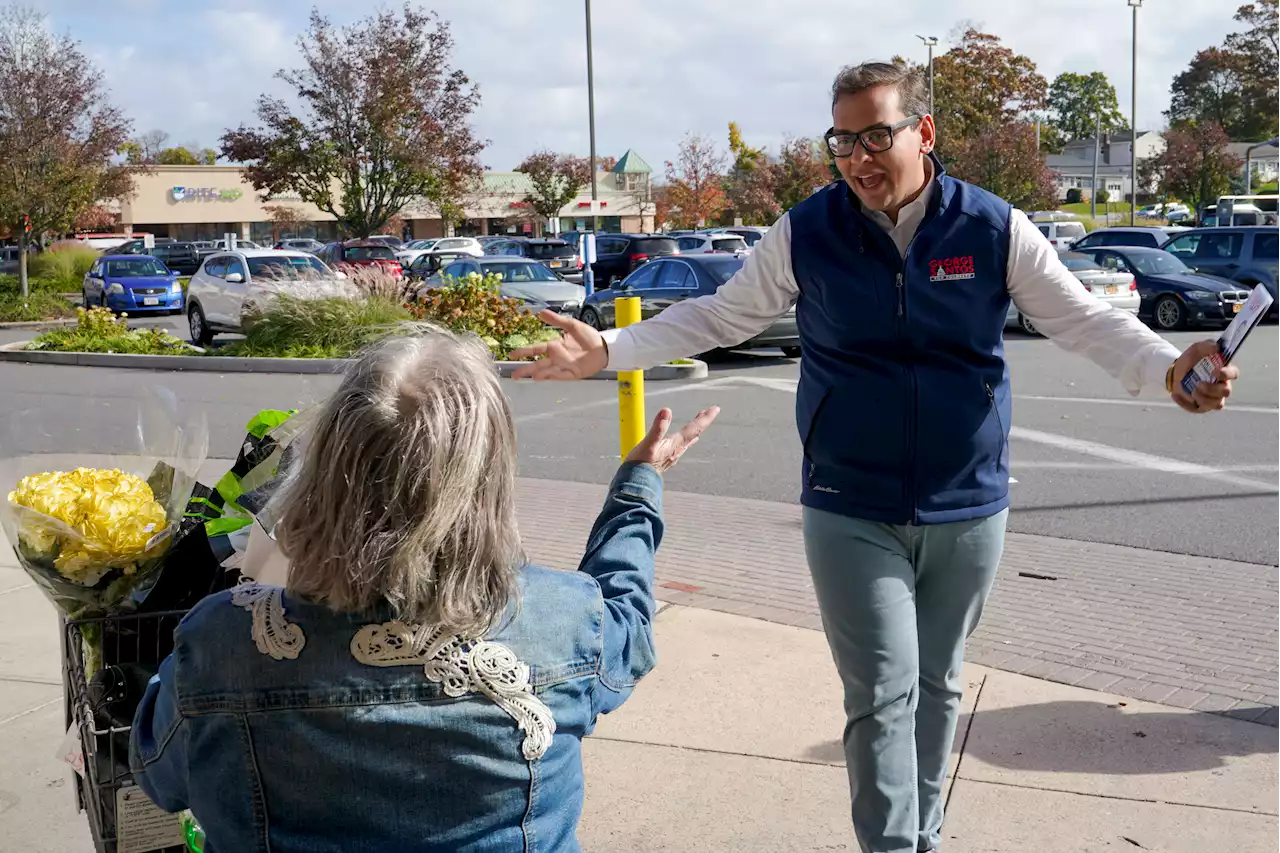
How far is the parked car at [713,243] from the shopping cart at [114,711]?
1000 inches

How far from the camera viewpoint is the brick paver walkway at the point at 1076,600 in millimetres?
5168

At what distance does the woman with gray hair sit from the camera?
185cm

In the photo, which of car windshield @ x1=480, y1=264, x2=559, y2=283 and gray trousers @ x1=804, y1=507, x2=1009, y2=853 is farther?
car windshield @ x1=480, y1=264, x2=559, y2=283

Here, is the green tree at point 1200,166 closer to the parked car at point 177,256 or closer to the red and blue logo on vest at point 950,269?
the parked car at point 177,256

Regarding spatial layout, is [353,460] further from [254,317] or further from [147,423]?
[254,317]

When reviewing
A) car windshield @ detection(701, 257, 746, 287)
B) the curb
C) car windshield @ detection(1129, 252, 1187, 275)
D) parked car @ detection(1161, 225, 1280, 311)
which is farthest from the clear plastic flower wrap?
parked car @ detection(1161, 225, 1280, 311)

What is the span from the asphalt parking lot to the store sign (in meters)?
59.1

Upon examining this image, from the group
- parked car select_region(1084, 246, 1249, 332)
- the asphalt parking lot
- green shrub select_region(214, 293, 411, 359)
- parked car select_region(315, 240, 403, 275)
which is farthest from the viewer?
parked car select_region(315, 240, 403, 275)

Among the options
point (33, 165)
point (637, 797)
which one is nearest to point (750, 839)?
point (637, 797)

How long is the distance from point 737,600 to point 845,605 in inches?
125

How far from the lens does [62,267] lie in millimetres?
37938

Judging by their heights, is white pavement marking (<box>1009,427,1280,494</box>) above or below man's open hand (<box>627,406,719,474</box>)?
below

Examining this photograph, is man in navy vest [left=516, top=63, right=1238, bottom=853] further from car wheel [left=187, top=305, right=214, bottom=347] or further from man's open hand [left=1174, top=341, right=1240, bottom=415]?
car wheel [left=187, top=305, right=214, bottom=347]

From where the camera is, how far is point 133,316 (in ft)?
106
